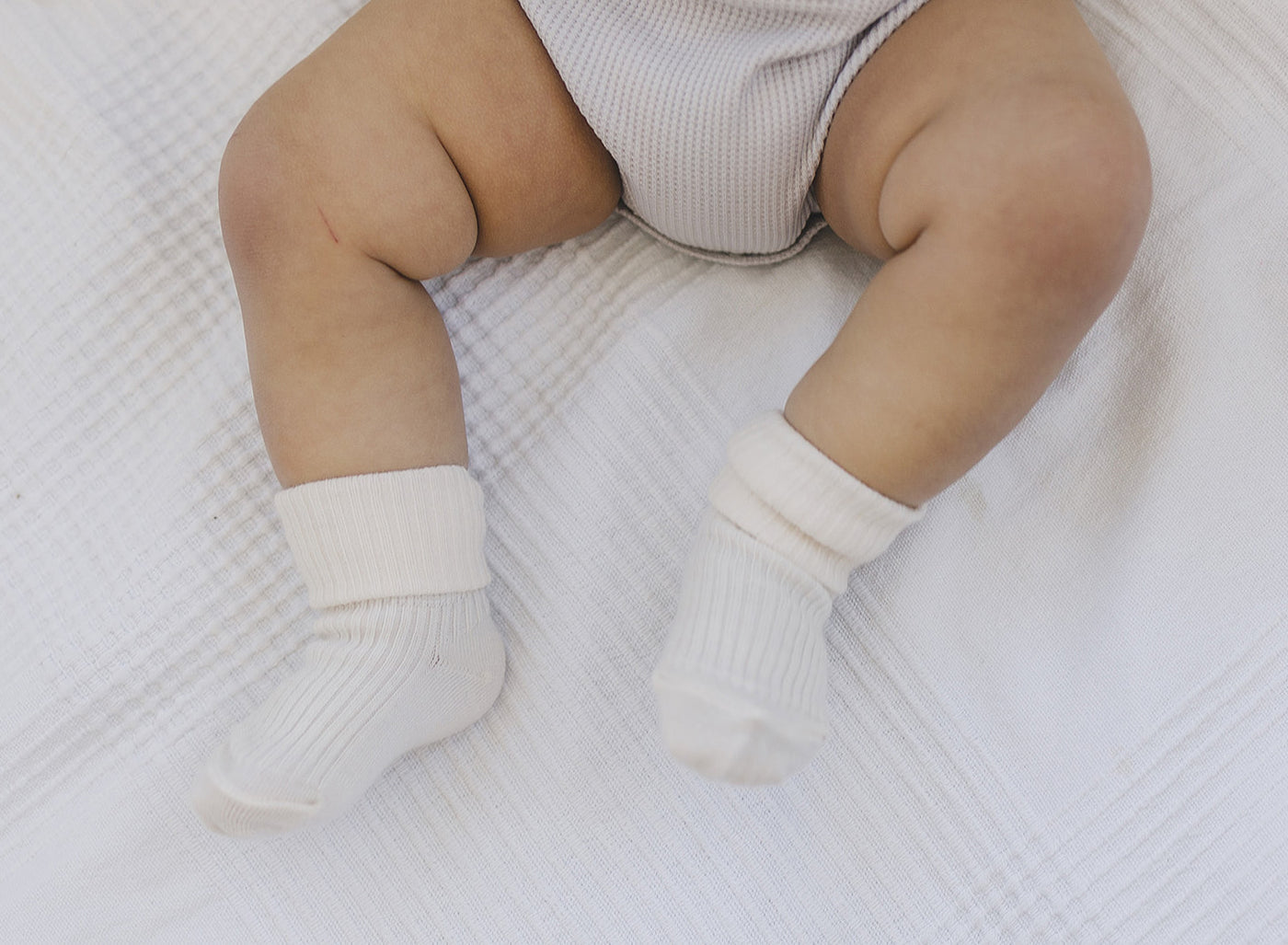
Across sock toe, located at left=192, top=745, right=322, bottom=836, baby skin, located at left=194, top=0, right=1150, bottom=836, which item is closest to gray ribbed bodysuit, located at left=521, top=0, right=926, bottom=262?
baby skin, located at left=194, top=0, right=1150, bottom=836

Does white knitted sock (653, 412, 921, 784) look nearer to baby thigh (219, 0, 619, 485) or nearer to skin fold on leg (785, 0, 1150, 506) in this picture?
skin fold on leg (785, 0, 1150, 506)

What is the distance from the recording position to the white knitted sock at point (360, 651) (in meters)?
0.57

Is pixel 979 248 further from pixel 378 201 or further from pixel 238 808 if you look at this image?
pixel 238 808

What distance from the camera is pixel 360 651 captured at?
1.92 ft

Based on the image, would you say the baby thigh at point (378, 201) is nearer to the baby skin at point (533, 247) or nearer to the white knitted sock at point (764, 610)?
the baby skin at point (533, 247)

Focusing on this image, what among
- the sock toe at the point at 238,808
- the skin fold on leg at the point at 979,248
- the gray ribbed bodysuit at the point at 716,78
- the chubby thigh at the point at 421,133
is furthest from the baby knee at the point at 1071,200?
the sock toe at the point at 238,808

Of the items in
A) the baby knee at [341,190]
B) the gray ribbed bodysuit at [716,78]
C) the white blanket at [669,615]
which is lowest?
the white blanket at [669,615]

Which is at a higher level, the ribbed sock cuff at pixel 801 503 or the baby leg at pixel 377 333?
the baby leg at pixel 377 333

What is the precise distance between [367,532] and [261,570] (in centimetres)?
13

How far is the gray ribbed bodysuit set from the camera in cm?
60

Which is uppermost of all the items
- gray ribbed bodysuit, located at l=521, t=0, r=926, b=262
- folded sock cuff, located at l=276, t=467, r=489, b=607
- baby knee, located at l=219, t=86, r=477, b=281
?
baby knee, located at l=219, t=86, r=477, b=281

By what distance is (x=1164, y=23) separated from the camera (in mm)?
669

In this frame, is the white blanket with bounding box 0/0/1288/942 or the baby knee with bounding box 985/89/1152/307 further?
the white blanket with bounding box 0/0/1288/942

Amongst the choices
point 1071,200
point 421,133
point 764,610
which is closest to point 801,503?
point 764,610
